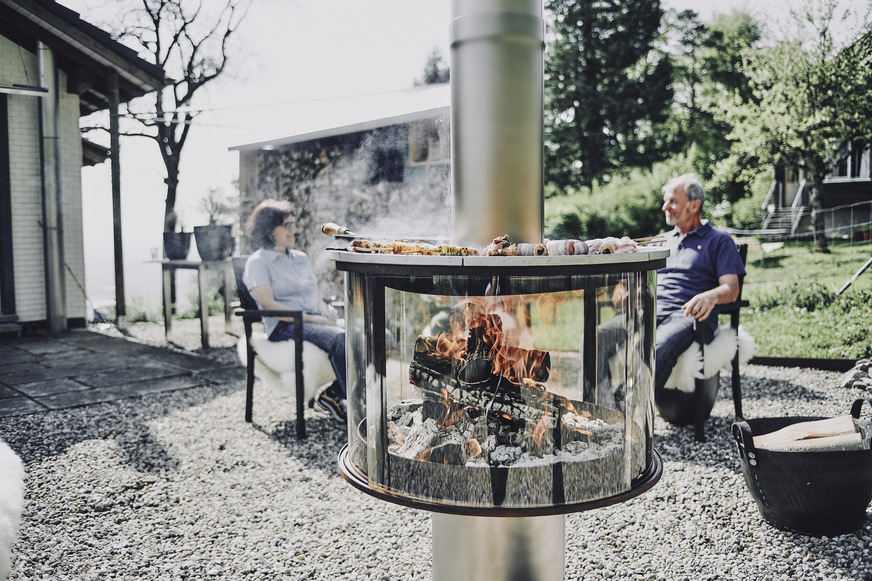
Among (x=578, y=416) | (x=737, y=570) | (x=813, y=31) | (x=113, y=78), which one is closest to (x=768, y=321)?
(x=813, y=31)

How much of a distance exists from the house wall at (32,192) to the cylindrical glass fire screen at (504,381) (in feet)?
21.4

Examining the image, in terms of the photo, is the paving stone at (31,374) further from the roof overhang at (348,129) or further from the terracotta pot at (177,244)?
the roof overhang at (348,129)

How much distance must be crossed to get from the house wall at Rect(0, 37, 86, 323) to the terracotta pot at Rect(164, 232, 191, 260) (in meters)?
1.32

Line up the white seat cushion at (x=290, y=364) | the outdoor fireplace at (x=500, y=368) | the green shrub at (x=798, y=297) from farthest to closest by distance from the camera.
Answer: the green shrub at (x=798, y=297) → the white seat cushion at (x=290, y=364) → the outdoor fireplace at (x=500, y=368)

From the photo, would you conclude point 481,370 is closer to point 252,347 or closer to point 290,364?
point 290,364

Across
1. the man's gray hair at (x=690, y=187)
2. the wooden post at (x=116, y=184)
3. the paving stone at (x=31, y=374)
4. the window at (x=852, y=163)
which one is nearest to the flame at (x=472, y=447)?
the man's gray hair at (x=690, y=187)

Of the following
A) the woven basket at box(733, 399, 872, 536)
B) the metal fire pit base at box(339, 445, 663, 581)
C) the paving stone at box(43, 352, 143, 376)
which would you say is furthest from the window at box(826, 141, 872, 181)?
the paving stone at box(43, 352, 143, 376)

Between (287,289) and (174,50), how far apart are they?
7.29 metres

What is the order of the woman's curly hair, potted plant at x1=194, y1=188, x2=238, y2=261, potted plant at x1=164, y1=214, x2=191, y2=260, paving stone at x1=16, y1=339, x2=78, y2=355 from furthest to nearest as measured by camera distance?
potted plant at x1=164, y1=214, x2=191, y2=260
potted plant at x1=194, y1=188, x2=238, y2=261
paving stone at x1=16, y1=339, x2=78, y2=355
the woman's curly hair

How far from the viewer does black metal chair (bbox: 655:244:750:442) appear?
132 inches

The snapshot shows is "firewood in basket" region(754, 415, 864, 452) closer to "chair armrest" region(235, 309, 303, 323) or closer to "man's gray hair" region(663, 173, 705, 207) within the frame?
"man's gray hair" region(663, 173, 705, 207)

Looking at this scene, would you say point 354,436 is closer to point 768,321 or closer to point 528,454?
Result: point 528,454

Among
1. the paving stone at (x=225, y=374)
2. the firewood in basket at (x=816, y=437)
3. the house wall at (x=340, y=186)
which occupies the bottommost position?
the paving stone at (x=225, y=374)

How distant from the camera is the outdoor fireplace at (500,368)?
150cm
